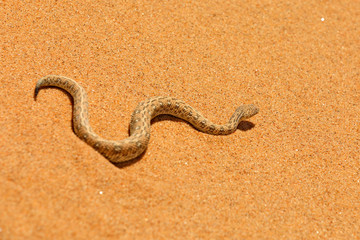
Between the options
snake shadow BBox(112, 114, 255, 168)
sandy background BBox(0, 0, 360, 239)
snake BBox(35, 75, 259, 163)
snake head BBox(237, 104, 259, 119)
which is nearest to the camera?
sandy background BBox(0, 0, 360, 239)

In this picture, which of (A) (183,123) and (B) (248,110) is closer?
(A) (183,123)

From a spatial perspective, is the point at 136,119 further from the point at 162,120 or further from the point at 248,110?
the point at 248,110

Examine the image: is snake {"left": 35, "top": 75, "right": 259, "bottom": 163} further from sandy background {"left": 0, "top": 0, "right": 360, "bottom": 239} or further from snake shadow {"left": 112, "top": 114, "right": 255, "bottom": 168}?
sandy background {"left": 0, "top": 0, "right": 360, "bottom": 239}

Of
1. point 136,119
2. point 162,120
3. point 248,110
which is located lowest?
point 162,120

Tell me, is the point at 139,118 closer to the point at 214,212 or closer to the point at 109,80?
the point at 109,80

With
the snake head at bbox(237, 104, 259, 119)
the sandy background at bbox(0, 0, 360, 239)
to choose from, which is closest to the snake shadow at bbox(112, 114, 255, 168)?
the sandy background at bbox(0, 0, 360, 239)

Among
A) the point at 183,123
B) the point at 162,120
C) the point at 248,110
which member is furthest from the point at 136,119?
the point at 248,110
